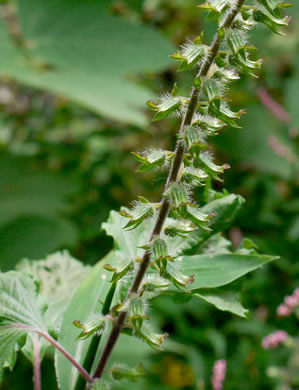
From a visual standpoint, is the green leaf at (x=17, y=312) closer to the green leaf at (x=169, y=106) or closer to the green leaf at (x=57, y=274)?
the green leaf at (x=57, y=274)

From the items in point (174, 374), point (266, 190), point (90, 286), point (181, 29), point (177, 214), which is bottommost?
point (174, 374)

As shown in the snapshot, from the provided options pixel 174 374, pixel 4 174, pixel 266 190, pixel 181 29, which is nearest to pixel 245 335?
pixel 174 374

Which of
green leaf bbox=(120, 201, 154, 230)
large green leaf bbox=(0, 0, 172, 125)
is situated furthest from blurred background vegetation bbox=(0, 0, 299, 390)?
green leaf bbox=(120, 201, 154, 230)

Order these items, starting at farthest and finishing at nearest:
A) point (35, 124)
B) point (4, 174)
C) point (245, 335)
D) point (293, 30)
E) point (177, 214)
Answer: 1. point (293, 30)
2. point (35, 124)
3. point (4, 174)
4. point (245, 335)
5. point (177, 214)

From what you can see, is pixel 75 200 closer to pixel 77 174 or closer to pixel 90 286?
pixel 77 174

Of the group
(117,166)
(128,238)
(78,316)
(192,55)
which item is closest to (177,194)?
(192,55)

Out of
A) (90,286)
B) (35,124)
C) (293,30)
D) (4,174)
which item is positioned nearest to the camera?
(90,286)

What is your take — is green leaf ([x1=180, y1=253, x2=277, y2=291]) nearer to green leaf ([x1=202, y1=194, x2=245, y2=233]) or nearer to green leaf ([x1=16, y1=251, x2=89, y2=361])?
green leaf ([x1=202, y1=194, x2=245, y2=233])

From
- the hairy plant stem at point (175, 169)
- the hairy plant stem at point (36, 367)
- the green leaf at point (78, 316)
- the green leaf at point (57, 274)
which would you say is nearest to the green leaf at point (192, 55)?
the hairy plant stem at point (175, 169)
